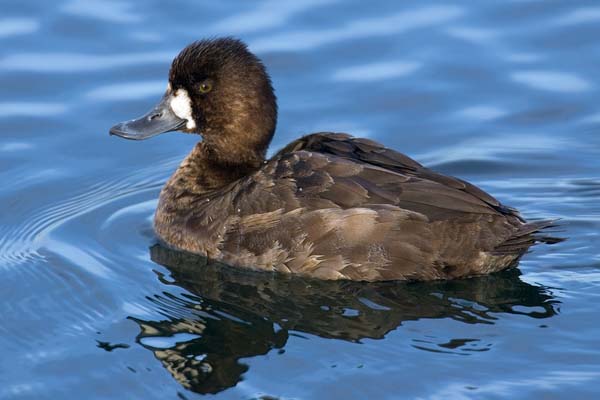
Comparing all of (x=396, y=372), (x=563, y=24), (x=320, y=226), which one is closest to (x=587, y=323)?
(x=396, y=372)

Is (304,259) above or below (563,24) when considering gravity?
below

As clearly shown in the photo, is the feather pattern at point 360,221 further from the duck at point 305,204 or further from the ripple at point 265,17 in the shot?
the ripple at point 265,17

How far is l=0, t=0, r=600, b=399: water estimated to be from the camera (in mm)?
6035

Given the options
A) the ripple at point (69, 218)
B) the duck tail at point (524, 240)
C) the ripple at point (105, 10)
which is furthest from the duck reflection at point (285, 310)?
the ripple at point (105, 10)

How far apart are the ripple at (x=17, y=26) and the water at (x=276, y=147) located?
0.07 ft

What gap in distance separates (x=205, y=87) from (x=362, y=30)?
2.87 metres

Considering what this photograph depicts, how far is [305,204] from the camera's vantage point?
22.7 ft

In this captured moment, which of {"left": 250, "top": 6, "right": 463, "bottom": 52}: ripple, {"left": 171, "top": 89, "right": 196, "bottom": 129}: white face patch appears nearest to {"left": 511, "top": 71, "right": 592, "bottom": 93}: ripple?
{"left": 250, "top": 6, "right": 463, "bottom": 52}: ripple

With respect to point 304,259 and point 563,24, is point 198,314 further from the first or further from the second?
point 563,24

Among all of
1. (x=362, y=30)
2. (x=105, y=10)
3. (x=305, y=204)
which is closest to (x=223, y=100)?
(x=305, y=204)

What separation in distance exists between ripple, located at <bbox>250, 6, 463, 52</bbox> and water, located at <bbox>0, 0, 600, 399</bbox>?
0.07ft

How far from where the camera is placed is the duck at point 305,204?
676 centimetres

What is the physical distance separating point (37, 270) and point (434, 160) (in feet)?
9.66

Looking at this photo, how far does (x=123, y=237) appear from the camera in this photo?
7.76m
